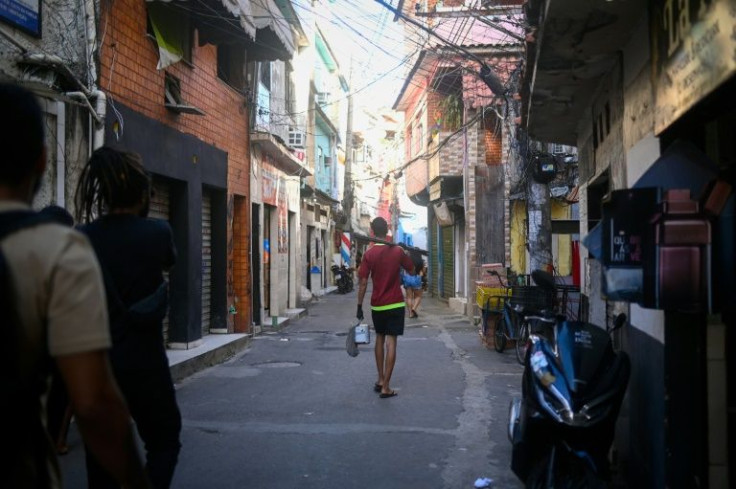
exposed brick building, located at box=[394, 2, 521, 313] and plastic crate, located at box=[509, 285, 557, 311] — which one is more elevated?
exposed brick building, located at box=[394, 2, 521, 313]

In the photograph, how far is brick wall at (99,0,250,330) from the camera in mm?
7973

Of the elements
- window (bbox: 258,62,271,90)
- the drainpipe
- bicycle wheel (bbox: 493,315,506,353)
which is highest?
window (bbox: 258,62,271,90)

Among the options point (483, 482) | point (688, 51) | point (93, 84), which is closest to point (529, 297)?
point (483, 482)

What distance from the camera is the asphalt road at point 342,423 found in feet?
16.7

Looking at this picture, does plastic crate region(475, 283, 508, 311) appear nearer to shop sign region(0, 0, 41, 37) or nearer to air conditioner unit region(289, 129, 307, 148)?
air conditioner unit region(289, 129, 307, 148)

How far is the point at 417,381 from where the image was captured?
8742 millimetres

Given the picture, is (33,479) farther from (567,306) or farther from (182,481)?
(567,306)

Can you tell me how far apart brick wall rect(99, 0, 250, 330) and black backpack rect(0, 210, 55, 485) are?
644cm

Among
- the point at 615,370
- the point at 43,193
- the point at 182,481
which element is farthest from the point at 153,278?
the point at 43,193

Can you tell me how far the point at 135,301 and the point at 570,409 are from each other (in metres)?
2.41

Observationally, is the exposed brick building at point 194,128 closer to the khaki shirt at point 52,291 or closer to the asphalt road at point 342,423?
the asphalt road at point 342,423

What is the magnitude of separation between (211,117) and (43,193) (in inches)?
211

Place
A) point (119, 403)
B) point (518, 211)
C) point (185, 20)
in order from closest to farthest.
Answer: point (119, 403) < point (185, 20) < point (518, 211)

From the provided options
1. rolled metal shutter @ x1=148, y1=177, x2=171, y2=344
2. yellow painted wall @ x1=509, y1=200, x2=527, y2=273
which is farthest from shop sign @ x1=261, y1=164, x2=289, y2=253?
yellow painted wall @ x1=509, y1=200, x2=527, y2=273
